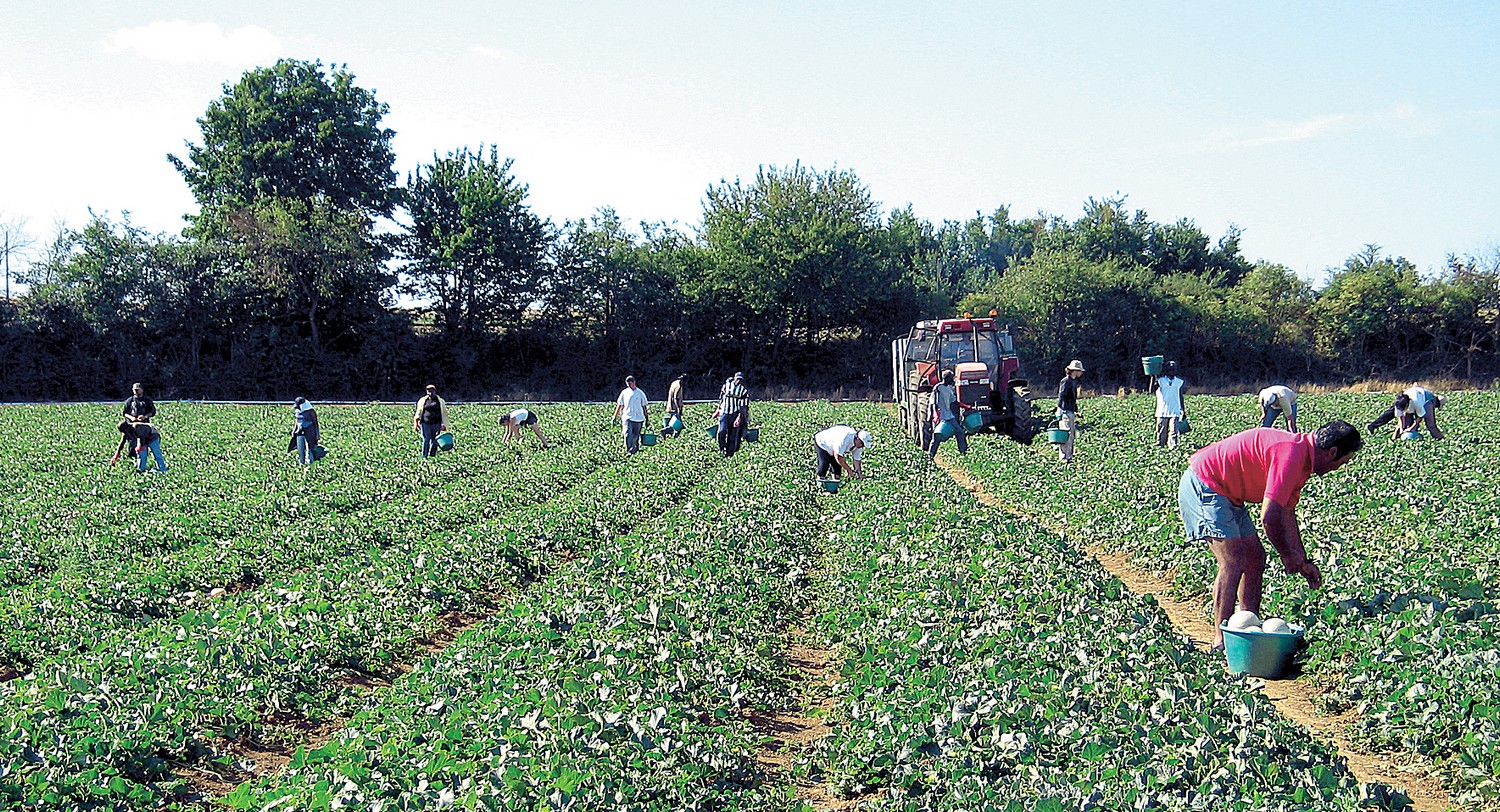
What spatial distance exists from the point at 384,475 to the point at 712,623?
444 inches

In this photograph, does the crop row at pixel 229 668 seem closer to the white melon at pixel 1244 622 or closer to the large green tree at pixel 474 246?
the white melon at pixel 1244 622

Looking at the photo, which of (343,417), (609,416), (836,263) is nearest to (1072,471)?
(609,416)

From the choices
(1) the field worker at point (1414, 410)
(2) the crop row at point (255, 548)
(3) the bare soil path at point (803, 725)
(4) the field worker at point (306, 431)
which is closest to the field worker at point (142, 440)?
(2) the crop row at point (255, 548)

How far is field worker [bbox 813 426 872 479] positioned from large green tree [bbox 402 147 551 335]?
34981mm


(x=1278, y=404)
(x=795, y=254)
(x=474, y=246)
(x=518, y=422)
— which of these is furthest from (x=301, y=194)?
(x=1278, y=404)

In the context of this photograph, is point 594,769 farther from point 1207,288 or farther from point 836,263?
point 1207,288

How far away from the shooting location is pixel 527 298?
163 ft

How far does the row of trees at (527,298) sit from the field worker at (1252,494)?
39.9 metres

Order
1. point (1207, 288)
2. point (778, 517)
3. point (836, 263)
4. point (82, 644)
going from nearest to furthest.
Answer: point (82, 644)
point (778, 517)
point (836, 263)
point (1207, 288)

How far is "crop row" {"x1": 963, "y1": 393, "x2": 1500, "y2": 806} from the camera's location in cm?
616

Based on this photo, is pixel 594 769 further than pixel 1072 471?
No

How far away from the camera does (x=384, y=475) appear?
18281 mm

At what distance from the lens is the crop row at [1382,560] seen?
20.2 feet

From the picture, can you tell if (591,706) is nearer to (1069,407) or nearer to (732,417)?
(732,417)
